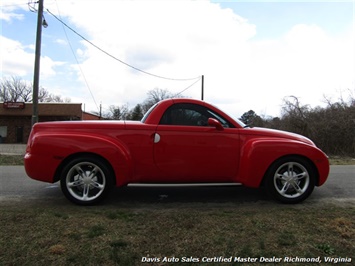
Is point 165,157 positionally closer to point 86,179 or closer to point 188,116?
point 188,116

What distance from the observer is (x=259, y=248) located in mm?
3246

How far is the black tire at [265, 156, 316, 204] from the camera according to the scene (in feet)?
15.8

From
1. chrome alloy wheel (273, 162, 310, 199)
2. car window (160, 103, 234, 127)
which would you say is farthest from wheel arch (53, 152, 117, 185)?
chrome alloy wheel (273, 162, 310, 199)

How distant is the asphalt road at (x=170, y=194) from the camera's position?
506cm

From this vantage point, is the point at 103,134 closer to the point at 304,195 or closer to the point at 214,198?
the point at 214,198

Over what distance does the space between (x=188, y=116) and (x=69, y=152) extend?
5.94 ft

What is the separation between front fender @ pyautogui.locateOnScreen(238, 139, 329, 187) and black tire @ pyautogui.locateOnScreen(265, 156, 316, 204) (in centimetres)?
9

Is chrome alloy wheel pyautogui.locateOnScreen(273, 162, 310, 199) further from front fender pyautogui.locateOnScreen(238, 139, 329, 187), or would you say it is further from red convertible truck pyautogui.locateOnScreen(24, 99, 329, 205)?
front fender pyautogui.locateOnScreen(238, 139, 329, 187)

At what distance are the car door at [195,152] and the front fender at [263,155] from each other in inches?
5.8

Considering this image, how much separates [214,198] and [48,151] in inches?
103

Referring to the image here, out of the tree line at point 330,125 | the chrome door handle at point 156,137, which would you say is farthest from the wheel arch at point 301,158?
the tree line at point 330,125

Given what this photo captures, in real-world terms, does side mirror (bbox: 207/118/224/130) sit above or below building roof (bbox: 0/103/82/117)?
below

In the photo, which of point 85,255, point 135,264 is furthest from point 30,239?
point 135,264

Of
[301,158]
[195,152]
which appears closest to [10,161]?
[195,152]
